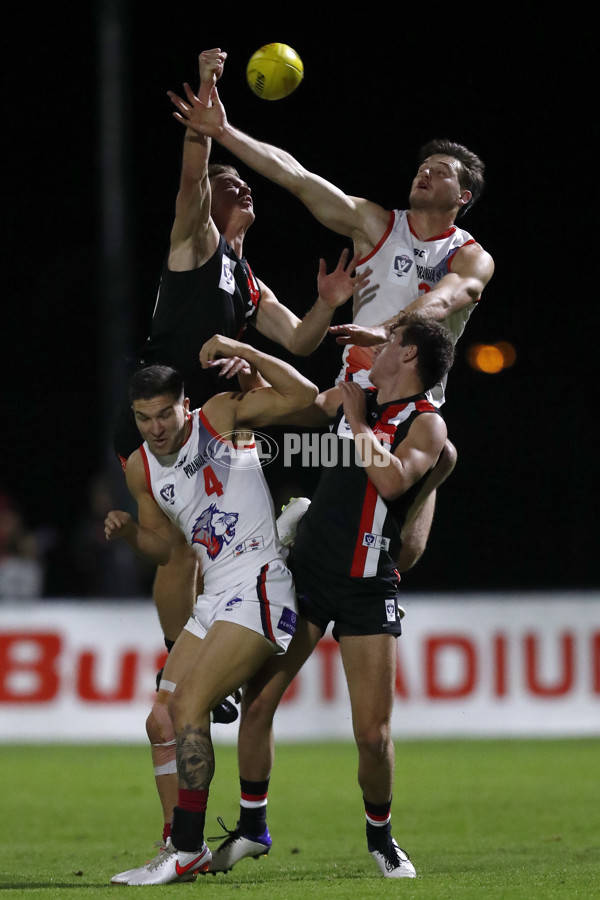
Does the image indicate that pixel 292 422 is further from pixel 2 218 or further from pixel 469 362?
pixel 2 218

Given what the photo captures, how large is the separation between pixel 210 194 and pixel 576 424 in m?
12.1

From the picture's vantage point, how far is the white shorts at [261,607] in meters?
5.93

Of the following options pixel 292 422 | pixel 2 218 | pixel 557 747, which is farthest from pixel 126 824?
pixel 2 218

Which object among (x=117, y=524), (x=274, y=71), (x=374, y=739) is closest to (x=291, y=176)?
(x=274, y=71)

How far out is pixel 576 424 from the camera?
17.9m

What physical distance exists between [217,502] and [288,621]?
25.8 inches

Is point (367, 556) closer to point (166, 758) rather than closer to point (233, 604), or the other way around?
point (233, 604)

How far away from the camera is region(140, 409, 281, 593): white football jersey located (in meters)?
6.14

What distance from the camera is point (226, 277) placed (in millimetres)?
6750

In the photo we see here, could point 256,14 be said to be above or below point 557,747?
above

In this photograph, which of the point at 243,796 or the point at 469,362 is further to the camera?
the point at 469,362

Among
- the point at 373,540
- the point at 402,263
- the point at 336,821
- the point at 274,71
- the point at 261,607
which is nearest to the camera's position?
the point at 261,607

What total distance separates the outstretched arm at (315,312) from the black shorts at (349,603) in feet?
3.92

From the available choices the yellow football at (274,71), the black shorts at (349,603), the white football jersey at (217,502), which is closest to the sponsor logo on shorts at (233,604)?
the white football jersey at (217,502)
